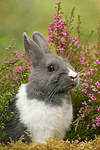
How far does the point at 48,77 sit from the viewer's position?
224 centimetres

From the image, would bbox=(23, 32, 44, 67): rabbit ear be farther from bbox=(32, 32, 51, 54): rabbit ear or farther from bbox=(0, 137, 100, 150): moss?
bbox=(0, 137, 100, 150): moss

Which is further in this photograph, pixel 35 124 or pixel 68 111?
pixel 68 111

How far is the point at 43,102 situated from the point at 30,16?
2.38 metres

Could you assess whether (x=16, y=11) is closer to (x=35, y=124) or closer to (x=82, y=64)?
(x=82, y=64)

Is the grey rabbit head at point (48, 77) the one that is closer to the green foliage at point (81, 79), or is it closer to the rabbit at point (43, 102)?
the rabbit at point (43, 102)

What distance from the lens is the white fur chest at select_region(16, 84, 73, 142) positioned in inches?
86.5

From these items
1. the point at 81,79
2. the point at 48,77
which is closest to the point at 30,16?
the point at 81,79

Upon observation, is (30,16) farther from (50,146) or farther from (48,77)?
(50,146)

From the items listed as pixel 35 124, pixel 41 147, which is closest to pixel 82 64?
pixel 35 124

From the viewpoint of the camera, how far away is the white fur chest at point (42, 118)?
2197mm

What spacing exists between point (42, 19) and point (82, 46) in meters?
1.49

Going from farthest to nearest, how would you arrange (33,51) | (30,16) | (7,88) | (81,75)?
1. (30,16)
2. (81,75)
3. (33,51)
4. (7,88)

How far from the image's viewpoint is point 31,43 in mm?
2324

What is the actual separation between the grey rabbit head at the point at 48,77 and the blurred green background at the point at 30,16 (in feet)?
4.72
